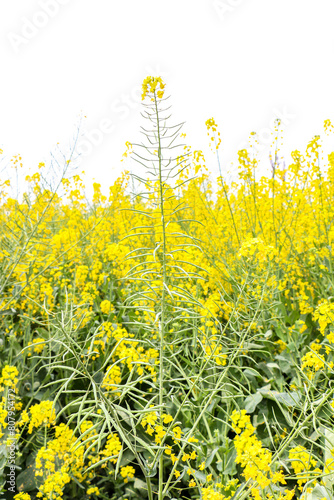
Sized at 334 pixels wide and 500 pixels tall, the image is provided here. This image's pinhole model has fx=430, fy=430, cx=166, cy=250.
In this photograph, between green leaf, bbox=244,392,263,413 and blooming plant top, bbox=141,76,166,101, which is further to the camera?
green leaf, bbox=244,392,263,413

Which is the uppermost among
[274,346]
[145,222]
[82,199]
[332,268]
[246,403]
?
[82,199]

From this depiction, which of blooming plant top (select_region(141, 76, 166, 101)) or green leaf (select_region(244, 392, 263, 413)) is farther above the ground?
blooming plant top (select_region(141, 76, 166, 101))

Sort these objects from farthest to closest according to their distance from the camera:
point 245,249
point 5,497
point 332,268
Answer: point 332,268 < point 5,497 < point 245,249

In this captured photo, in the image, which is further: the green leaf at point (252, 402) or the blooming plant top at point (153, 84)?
the green leaf at point (252, 402)

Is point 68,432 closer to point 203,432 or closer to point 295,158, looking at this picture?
point 203,432

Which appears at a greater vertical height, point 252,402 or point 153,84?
point 153,84

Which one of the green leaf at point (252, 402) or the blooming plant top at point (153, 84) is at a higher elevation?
the blooming plant top at point (153, 84)

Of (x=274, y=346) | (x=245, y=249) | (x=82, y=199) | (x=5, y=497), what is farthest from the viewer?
(x=82, y=199)

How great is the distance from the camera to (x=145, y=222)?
371 centimetres

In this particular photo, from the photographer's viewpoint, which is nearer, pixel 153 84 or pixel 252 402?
pixel 153 84

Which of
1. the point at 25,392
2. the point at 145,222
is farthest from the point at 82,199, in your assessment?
the point at 25,392

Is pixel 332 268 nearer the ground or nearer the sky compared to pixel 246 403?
nearer the sky

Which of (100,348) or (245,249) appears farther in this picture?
(100,348)

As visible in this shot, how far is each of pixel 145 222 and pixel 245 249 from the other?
2084 mm
